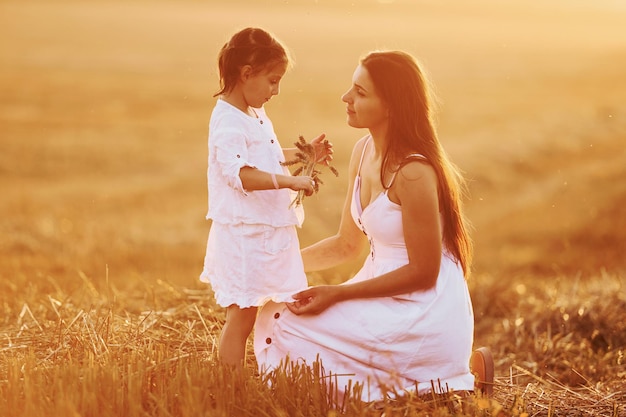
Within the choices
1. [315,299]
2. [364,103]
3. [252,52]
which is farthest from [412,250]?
[252,52]

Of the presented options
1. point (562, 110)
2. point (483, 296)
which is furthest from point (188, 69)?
point (483, 296)

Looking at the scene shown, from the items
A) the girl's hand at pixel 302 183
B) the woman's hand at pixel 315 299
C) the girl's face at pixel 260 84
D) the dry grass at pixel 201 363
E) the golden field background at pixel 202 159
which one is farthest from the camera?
the golden field background at pixel 202 159

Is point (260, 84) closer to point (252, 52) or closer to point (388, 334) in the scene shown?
point (252, 52)

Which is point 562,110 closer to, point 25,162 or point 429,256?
point 25,162

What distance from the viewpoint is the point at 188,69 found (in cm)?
4641

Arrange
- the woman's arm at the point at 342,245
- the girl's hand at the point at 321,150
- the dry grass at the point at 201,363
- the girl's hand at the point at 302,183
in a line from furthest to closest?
the woman's arm at the point at 342,245
the girl's hand at the point at 321,150
the girl's hand at the point at 302,183
the dry grass at the point at 201,363

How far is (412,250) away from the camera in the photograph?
427 cm

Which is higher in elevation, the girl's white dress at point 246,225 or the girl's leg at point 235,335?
the girl's white dress at point 246,225

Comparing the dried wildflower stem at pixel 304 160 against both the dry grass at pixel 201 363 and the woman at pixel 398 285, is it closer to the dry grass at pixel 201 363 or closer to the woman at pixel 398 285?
the woman at pixel 398 285

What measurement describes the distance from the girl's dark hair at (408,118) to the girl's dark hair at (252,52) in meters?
0.42

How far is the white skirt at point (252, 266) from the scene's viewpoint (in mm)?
4383

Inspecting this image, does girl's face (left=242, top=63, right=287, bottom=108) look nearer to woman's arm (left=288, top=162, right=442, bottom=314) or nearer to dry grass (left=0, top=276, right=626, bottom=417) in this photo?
woman's arm (left=288, top=162, right=442, bottom=314)

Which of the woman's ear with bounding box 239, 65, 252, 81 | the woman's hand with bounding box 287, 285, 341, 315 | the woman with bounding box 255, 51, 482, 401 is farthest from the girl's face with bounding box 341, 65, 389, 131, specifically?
the woman's hand with bounding box 287, 285, 341, 315

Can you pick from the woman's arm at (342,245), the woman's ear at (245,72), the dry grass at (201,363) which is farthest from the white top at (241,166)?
the dry grass at (201,363)
